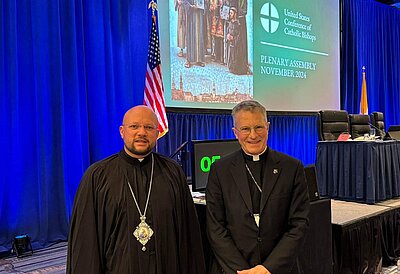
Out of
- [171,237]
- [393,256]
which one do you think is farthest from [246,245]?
[393,256]

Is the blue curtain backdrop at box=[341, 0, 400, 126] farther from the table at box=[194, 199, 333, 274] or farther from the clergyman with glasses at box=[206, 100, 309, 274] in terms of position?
the clergyman with glasses at box=[206, 100, 309, 274]

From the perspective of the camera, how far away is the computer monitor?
2.80 meters

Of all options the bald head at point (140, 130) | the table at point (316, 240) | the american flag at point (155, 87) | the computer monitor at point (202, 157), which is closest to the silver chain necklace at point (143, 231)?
the bald head at point (140, 130)

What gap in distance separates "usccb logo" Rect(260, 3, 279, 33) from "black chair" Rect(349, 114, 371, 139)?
1998 millimetres

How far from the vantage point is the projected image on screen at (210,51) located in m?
5.41

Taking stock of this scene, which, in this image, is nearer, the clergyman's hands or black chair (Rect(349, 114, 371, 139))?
the clergyman's hands

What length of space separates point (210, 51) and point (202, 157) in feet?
10.6

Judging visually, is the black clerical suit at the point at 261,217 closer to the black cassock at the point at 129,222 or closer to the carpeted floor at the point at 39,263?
the black cassock at the point at 129,222

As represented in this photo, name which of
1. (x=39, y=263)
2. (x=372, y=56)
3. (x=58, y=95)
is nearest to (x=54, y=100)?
(x=58, y=95)

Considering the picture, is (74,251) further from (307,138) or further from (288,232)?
(307,138)

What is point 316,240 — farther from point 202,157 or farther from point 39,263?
point 39,263

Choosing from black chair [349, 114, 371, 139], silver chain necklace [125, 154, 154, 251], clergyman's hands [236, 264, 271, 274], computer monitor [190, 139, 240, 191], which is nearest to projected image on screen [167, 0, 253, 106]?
black chair [349, 114, 371, 139]

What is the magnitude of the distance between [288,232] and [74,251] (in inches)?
37.2

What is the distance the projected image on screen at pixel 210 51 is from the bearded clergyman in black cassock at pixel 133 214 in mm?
3544
